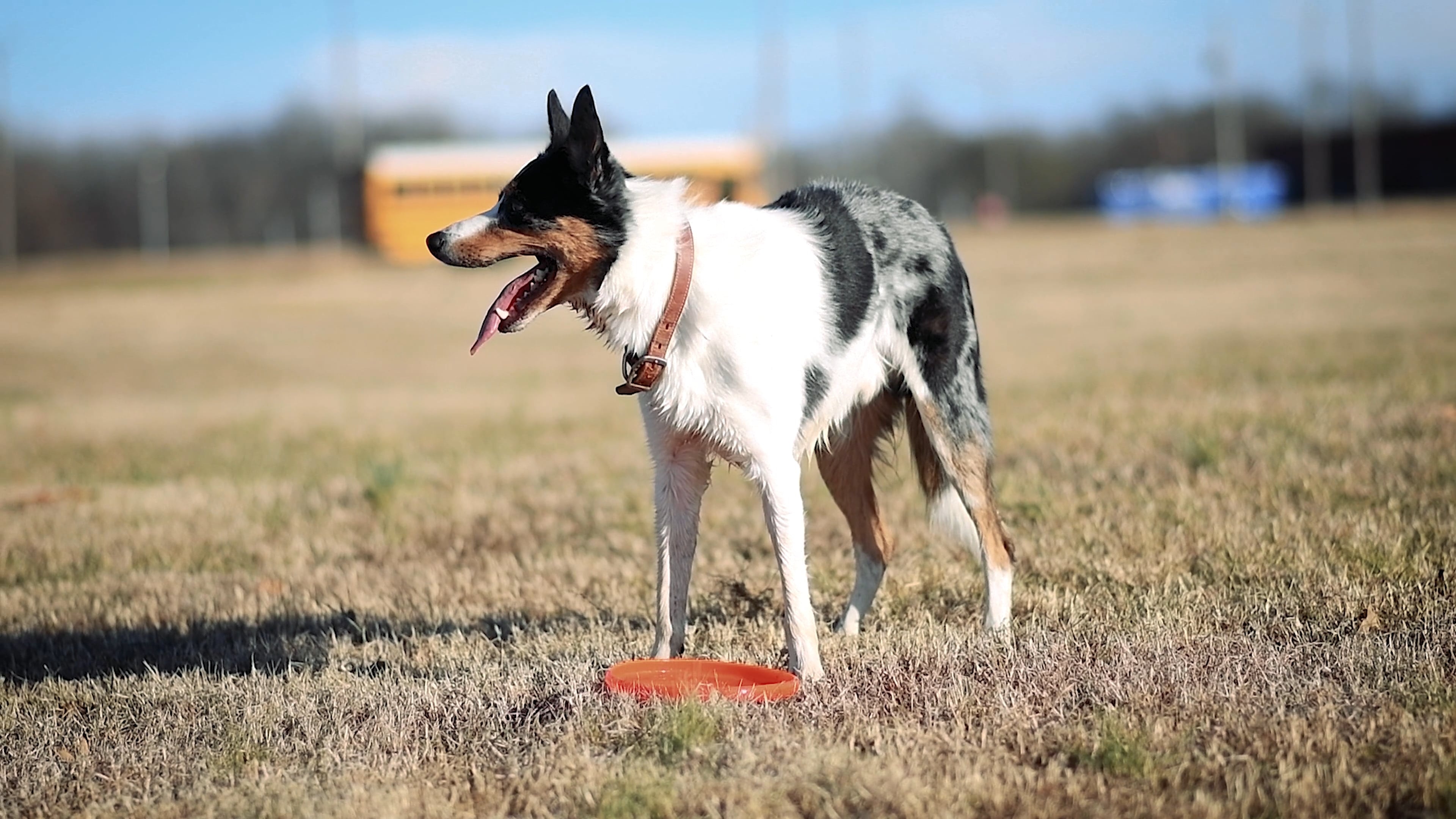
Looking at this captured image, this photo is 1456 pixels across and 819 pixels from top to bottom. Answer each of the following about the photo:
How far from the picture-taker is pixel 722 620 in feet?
19.2

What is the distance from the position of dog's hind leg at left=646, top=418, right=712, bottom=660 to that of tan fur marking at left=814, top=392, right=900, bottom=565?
93 cm

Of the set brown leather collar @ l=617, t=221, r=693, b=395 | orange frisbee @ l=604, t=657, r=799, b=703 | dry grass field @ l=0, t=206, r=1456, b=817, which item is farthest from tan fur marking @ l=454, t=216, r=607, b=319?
dry grass field @ l=0, t=206, r=1456, b=817

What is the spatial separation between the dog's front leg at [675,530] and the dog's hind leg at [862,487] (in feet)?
2.91

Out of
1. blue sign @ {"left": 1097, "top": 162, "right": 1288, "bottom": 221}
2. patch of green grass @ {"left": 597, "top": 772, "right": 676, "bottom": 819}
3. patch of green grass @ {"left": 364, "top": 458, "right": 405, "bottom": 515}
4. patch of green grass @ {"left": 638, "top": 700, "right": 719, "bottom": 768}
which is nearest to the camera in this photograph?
patch of green grass @ {"left": 597, "top": 772, "right": 676, "bottom": 819}

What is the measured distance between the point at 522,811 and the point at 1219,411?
8415 millimetres

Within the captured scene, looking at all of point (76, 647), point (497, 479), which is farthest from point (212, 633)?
point (497, 479)

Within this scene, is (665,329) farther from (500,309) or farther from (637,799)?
(637,799)

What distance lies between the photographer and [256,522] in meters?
8.59

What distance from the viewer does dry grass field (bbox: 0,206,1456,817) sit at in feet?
12.4

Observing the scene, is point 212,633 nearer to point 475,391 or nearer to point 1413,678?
point 1413,678

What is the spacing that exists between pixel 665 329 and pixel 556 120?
79 centimetres

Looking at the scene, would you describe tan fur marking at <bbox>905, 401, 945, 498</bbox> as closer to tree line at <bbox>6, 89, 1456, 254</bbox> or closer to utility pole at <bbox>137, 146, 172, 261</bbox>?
tree line at <bbox>6, 89, 1456, 254</bbox>

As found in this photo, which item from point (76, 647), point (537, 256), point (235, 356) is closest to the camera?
point (537, 256)

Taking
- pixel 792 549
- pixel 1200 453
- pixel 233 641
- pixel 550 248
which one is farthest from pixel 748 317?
pixel 1200 453
